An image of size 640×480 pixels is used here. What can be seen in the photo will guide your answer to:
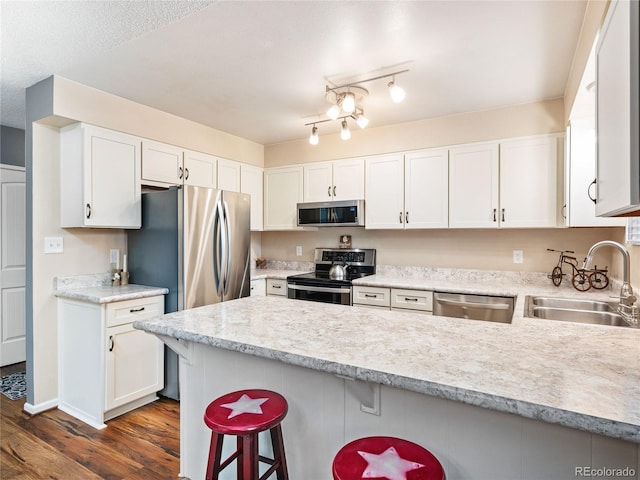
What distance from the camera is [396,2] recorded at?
1.77 metres

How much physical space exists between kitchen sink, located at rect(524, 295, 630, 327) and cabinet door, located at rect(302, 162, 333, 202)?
2.22 meters

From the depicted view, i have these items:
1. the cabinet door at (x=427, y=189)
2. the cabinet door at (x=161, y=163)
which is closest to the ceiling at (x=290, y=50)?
the cabinet door at (x=161, y=163)

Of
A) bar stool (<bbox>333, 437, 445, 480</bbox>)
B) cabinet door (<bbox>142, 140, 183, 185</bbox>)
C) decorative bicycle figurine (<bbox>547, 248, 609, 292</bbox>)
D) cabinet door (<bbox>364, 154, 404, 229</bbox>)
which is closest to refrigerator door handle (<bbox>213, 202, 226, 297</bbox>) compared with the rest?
cabinet door (<bbox>142, 140, 183, 185</bbox>)

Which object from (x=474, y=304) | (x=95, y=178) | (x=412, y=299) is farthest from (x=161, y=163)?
(x=474, y=304)

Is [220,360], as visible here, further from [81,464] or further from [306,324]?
[81,464]

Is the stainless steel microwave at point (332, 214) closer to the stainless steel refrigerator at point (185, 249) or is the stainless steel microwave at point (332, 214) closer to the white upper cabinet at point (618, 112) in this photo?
the stainless steel refrigerator at point (185, 249)

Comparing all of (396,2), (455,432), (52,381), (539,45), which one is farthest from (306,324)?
(52,381)

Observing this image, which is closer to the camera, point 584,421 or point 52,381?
point 584,421

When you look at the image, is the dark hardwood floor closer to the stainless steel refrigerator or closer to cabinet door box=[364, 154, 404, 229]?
the stainless steel refrigerator

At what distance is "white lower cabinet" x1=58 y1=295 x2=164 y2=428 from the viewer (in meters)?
2.59

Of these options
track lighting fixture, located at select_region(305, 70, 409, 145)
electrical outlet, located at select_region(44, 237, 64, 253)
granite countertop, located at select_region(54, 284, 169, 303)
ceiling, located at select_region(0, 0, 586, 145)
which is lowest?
granite countertop, located at select_region(54, 284, 169, 303)

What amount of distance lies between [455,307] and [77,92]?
11.1ft

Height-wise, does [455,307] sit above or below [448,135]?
below

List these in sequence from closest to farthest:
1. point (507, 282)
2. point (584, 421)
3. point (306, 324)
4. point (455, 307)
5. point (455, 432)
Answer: point (584, 421), point (455, 432), point (306, 324), point (455, 307), point (507, 282)
